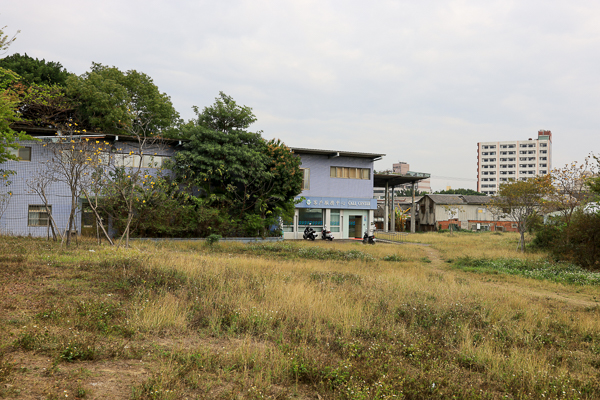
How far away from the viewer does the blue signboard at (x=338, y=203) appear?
1253 inches

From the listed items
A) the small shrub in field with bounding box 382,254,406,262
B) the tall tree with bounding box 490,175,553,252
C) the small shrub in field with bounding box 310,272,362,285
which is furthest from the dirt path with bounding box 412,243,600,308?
the tall tree with bounding box 490,175,553,252

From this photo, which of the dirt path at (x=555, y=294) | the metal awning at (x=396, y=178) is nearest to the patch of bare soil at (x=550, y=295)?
the dirt path at (x=555, y=294)

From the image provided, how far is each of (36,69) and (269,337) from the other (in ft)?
112

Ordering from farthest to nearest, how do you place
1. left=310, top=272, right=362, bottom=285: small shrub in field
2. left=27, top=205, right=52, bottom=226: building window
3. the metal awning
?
the metal awning, left=27, top=205, right=52, bottom=226: building window, left=310, top=272, right=362, bottom=285: small shrub in field

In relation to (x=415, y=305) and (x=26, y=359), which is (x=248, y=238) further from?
(x=26, y=359)

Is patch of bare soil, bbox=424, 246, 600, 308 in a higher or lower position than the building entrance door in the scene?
lower

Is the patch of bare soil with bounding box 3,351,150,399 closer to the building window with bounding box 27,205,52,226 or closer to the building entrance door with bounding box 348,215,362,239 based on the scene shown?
the building window with bounding box 27,205,52,226

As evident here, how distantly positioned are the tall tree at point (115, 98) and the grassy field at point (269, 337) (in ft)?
67.3

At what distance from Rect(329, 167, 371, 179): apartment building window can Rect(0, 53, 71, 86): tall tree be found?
2317 centimetres

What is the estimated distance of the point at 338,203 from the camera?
107ft

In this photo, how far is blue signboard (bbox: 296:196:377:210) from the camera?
3184 cm

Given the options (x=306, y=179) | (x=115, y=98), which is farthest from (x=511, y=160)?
(x=115, y=98)

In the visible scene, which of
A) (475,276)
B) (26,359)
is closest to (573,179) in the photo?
(475,276)

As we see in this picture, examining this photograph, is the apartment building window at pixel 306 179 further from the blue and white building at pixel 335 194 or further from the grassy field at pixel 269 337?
the grassy field at pixel 269 337
